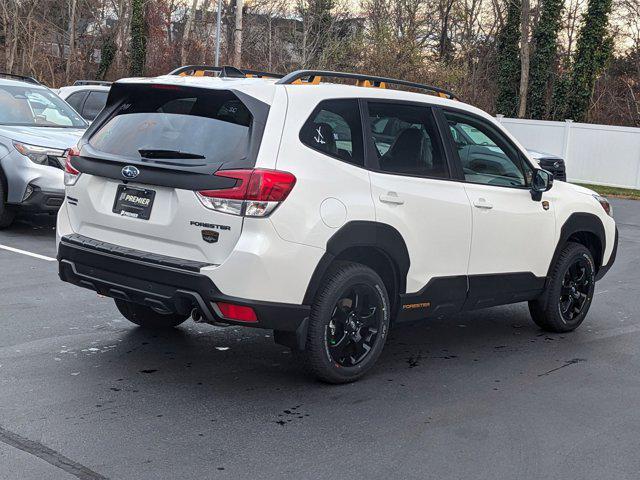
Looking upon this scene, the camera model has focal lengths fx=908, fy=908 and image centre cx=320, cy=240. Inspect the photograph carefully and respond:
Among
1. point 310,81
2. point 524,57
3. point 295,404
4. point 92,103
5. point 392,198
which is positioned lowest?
point 295,404

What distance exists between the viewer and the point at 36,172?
10508mm

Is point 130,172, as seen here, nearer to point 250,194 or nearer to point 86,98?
point 250,194

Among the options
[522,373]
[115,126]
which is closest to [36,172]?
[115,126]

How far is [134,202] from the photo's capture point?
17.3ft

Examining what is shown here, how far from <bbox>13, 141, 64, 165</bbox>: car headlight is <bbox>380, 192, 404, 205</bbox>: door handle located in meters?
6.23

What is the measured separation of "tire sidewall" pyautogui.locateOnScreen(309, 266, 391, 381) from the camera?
5.21 m

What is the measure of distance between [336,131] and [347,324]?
1161mm

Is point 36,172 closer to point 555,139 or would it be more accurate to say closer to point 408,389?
point 408,389

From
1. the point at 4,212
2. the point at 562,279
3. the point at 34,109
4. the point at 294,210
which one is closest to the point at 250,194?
the point at 294,210

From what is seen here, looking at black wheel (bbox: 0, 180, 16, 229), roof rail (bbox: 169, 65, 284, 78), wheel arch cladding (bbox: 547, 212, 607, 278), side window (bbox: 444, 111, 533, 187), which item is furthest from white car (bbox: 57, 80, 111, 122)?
side window (bbox: 444, 111, 533, 187)

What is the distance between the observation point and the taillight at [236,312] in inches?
193

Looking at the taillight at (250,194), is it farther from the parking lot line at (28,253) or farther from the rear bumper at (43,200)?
the rear bumper at (43,200)

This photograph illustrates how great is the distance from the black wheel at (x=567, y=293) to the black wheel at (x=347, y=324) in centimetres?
195

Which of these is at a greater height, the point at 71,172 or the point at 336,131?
the point at 336,131
